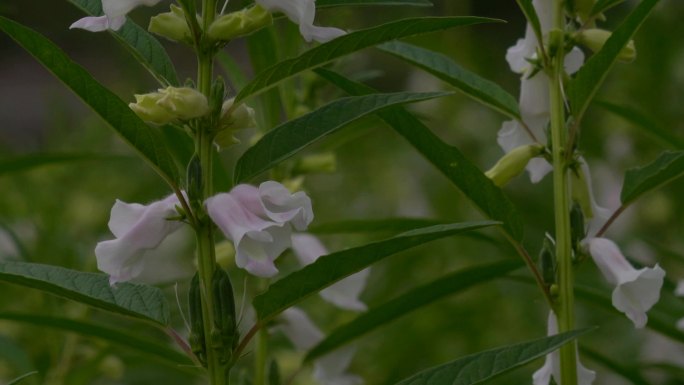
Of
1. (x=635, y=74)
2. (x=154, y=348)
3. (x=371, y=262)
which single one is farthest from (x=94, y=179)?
(x=371, y=262)

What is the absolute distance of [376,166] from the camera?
132 inches

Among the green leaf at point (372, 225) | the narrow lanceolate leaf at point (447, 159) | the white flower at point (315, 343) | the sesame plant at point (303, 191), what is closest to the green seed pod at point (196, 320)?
the sesame plant at point (303, 191)

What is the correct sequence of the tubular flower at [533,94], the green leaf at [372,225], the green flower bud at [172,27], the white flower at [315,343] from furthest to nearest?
the white flower at [315,343] < the green leaf at [372,225] < the tubular flower at [533,94] < the green flower bud at [172,27]

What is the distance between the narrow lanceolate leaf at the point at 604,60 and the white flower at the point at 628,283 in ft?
0.44

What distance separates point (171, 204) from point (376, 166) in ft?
7.87

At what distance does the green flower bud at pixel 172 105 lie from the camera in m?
0.91

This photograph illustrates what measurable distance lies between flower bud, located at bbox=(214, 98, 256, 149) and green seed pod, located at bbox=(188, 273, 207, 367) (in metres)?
0.12

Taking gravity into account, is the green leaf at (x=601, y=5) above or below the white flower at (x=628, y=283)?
above

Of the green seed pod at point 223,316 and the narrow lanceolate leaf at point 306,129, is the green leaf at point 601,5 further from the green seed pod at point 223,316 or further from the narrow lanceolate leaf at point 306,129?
the green seed pod at point 223,316

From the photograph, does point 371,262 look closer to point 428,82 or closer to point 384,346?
point 384,346

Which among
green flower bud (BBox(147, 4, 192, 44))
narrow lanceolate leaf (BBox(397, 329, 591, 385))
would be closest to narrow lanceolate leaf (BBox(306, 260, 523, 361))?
narrow lanceolate leaf (BBox(397, 329, 591, 385))

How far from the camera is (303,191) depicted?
0.98m

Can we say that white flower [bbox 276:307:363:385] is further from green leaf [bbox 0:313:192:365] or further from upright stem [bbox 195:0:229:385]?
upright stem [bbox 195:0:229:385]

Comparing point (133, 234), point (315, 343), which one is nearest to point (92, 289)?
point (133, 234)
